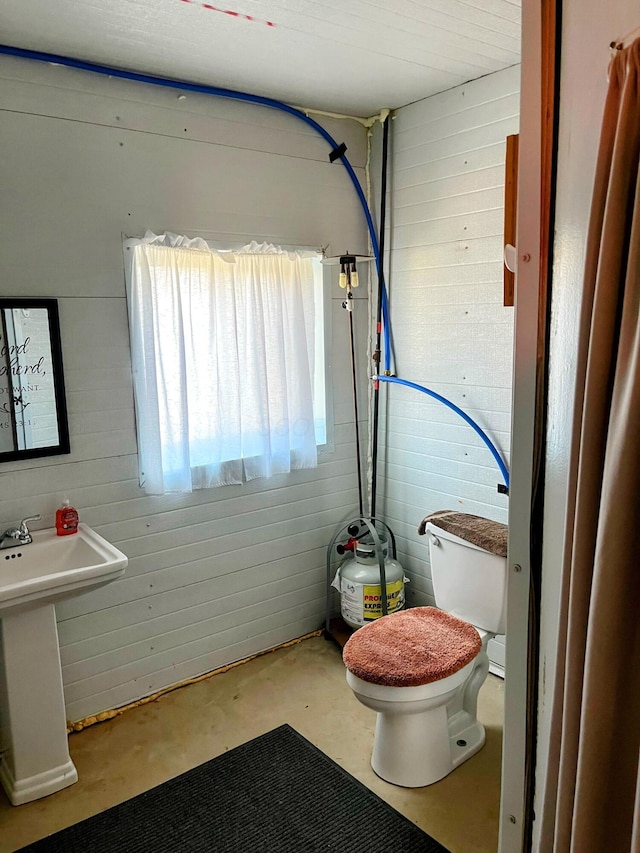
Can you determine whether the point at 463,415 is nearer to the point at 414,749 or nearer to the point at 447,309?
the point at 447,309

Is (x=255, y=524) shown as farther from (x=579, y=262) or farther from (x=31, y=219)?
(x=579, y=262)

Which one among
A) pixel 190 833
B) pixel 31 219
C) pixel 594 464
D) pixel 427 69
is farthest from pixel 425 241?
pixel 190 833

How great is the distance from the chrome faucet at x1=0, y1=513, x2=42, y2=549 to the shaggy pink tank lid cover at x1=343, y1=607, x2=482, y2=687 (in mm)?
1233

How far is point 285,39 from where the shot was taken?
229 centimetres

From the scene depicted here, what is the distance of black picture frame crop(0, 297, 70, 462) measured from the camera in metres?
2.36

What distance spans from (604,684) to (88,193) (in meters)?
2.40

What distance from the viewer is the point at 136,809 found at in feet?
7.29

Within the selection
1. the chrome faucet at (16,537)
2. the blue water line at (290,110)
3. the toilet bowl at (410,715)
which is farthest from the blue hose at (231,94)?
the chrome faucet at (16,537)

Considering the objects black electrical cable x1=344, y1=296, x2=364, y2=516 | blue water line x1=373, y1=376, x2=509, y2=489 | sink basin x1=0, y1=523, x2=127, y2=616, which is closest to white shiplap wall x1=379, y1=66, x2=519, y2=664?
blue water line x1=373, y1=376, x2=509, y2=489

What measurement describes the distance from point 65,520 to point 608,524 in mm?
2103

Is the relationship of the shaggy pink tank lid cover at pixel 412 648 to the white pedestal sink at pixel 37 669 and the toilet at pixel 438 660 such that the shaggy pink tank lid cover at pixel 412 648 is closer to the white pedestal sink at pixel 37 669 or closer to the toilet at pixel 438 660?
the toilet at pixel 438 660

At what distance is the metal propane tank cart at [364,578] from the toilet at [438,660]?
0.47 metres

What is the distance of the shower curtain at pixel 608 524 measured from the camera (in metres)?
0.87

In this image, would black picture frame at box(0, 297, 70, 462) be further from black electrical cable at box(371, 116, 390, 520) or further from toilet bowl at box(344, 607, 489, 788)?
black electrical cable at box(371, 116, 390, 520)
